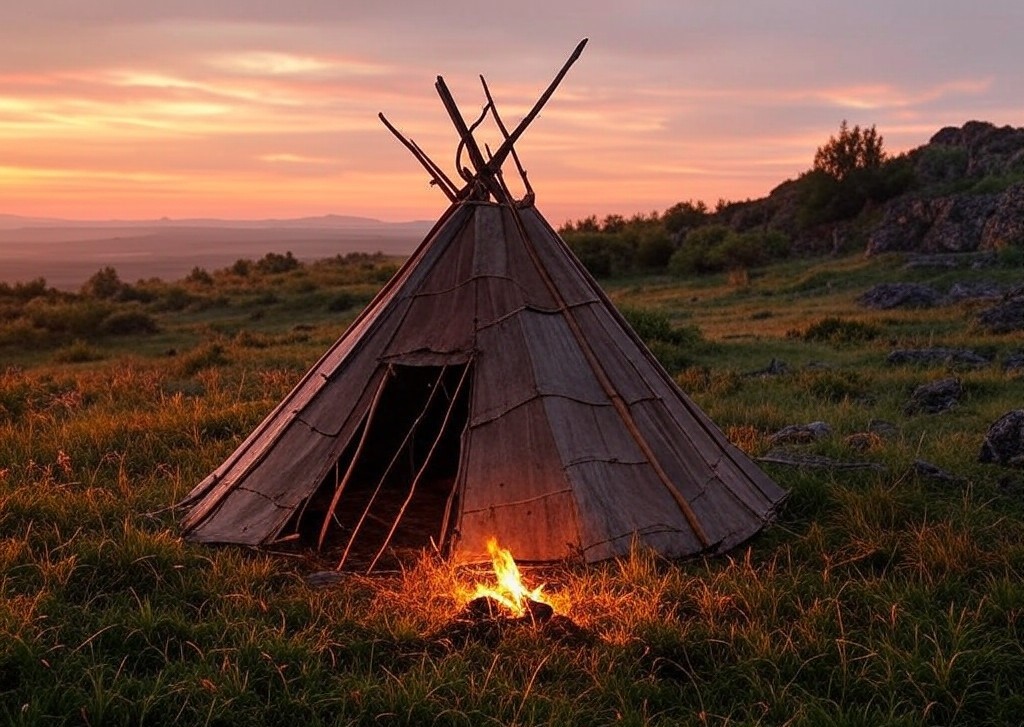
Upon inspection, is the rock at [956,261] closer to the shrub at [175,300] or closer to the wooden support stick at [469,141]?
the wooden support stick at [469,141]

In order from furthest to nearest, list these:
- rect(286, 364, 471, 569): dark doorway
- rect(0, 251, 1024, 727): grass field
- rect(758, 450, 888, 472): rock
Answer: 1. rect(758, 450, 888, 472): rock
2. rect(286, 364, 471, 569): dark doorway
3. rect(0, 251, 1024, 727): grass field

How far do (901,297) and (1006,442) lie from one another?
1230 cm

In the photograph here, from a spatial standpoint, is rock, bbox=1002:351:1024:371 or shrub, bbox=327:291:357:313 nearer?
rock, bbox=1002:351:1024:371

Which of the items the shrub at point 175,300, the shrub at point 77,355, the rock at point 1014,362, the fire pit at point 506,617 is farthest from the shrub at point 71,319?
the fire pit at point 506,617

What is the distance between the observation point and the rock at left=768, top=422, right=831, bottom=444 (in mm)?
8539

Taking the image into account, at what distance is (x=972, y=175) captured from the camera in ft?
114

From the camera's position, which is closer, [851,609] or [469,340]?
[851,609]

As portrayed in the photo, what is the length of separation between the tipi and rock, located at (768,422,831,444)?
190 cm

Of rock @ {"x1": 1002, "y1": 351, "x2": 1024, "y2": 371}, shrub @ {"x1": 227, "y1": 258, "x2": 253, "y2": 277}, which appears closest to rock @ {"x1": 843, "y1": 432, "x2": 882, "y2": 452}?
rock @ {"x1": 1002, "y1": 351, "x2": 1024, "y2": 371}

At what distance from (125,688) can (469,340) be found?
2971 millimetres

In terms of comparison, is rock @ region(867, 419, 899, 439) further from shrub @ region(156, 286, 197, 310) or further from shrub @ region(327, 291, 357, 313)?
shrub @ region(156, 286, 197, 310)

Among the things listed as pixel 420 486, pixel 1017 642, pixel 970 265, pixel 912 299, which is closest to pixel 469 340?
pixel 420 486

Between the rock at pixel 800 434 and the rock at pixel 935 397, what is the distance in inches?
69.5

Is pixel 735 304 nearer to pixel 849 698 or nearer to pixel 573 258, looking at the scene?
pixel 573 258
